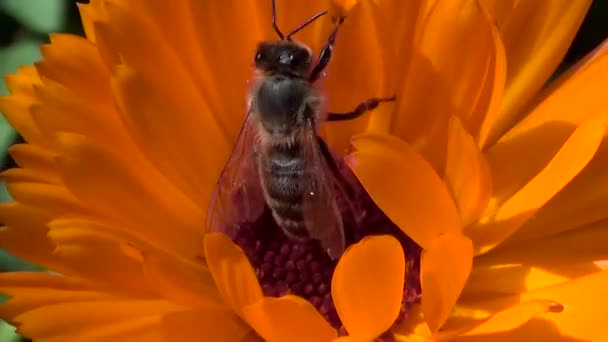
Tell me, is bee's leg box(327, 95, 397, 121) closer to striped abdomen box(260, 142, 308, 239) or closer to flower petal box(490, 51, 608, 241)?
striped abdomen box(260, 142, 308, 239)

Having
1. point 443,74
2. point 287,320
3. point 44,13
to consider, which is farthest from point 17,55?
point 287,320

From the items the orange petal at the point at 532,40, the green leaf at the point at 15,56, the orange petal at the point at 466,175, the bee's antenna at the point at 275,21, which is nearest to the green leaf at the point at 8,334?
the green leaf at the point at 15,56

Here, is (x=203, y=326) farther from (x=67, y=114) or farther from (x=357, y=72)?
(x=357, y=72)

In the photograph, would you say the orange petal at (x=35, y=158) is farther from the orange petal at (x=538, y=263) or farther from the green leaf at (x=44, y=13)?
the orange petal at (x=538, y=263)

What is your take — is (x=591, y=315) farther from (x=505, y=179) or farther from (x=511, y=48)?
(x=511, y=48)

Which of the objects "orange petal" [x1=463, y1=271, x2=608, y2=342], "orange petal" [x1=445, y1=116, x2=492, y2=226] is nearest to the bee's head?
"orange petal" [x1=445, y1=116, x2=492, y2=226]

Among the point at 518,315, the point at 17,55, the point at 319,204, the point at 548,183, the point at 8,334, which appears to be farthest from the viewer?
the point at 17,55

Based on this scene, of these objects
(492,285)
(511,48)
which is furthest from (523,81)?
(492,285)
